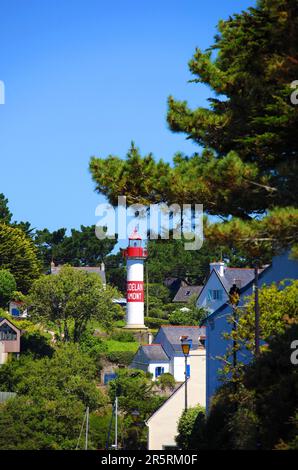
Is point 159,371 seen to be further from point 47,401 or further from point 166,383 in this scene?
point 47,401

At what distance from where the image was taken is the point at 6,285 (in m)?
93.0

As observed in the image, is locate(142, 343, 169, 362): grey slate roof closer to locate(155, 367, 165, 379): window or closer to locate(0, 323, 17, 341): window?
locate(155, 367, 165, 379): window

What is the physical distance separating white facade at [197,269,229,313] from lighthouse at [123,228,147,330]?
635 cm

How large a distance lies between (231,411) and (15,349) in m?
53.9

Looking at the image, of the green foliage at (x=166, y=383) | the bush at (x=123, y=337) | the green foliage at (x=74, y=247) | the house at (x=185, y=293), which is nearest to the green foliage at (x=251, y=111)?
the green foliage at (x=166, y=383)

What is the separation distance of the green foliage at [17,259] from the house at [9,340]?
2147 centimetres

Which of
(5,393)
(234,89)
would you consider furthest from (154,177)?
(5,393)

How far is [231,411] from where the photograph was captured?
80.3 ft

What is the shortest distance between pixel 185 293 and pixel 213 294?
2373cm

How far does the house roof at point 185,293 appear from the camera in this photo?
113 m

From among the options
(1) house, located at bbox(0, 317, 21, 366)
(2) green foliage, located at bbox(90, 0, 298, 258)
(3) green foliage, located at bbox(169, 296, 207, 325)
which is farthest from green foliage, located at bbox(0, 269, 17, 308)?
(2) green foliage, located at bbox(90, 0, 298, 258)

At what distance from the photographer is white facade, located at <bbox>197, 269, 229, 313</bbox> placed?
3450 inches

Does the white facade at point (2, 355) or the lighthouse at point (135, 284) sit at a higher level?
the lighthouse at point (135, 284)

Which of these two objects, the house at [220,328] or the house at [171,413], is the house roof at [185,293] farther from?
the house at [220,328]
